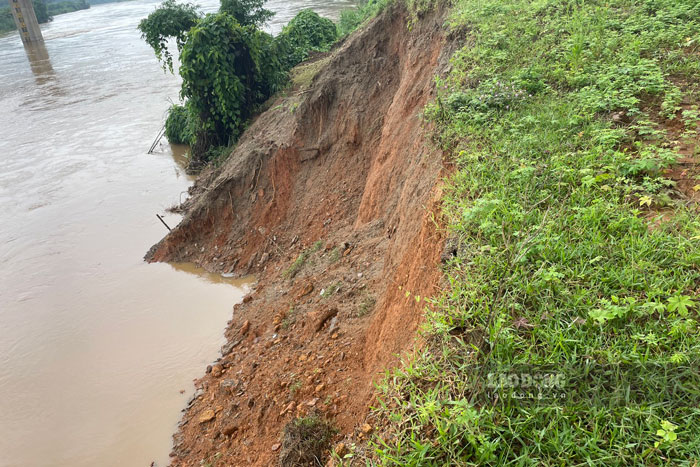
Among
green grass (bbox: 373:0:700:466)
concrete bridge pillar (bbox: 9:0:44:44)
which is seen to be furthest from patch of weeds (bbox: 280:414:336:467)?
concrete bridge pillar (bbox: 9:0:44:44)

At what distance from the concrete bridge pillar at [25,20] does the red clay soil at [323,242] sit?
36.7 metres

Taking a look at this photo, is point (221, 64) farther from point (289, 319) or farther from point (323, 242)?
point (289, 319)

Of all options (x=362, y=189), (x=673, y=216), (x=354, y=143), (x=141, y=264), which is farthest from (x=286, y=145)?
(x=673, y=216)

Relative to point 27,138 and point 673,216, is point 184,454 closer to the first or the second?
point 673,216

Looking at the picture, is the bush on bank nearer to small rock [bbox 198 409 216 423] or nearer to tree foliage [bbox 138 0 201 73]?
tree foliage [bbox 138 0 201 73]

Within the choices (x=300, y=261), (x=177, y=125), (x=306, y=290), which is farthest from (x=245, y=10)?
(x=306, y=290)

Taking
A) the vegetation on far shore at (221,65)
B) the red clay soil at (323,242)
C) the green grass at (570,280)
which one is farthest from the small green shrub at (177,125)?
the green grass at (570,280)

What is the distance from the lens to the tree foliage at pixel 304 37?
13274mm

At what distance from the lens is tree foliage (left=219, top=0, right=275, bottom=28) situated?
524 inches

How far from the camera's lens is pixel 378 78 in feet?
30.8

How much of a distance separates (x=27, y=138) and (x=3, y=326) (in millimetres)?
12451

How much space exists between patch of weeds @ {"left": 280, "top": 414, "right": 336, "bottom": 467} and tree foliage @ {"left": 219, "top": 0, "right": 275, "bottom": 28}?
1278cm

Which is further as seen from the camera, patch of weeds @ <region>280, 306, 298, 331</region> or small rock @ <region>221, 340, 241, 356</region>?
small rock @ <region>221, 340, 241, 356</region>

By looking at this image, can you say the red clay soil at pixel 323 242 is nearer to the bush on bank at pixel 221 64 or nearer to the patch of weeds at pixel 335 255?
the patch of weeds at pixel 335 255
